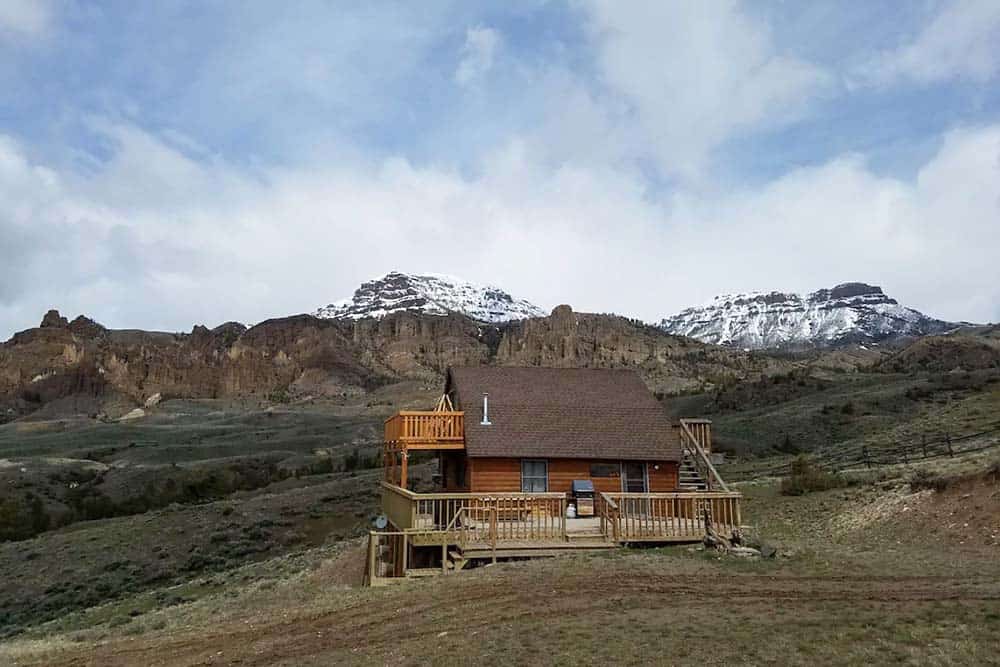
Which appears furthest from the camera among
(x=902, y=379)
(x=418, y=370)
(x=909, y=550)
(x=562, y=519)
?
(x=418, y=370)

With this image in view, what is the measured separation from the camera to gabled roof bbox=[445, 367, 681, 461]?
21.2m

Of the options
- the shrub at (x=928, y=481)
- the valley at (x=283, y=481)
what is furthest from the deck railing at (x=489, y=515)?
the shrub at (x=928, y=481)

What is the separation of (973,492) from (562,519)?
411 inches

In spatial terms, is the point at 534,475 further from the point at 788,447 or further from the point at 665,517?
the point at 788,447

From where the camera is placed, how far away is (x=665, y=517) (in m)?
17.7

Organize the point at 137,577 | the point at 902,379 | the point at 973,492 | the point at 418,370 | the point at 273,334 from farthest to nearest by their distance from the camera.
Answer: the point at 273,334 < the point at 418,370 < the point at 902,379 < the point at 137,577 < the point at 973,492

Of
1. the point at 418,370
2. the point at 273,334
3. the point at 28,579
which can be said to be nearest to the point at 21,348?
the point at 273,334

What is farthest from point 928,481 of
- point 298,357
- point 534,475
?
point 298,357

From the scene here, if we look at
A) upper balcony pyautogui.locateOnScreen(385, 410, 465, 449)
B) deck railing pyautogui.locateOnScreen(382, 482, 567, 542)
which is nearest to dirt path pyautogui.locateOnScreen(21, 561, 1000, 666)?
deck railing pyautogui.locateOnScreen(382, 482, 567, 542)

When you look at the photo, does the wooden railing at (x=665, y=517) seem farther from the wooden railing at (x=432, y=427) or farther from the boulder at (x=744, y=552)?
the wooden railing at (x=432, y=427)

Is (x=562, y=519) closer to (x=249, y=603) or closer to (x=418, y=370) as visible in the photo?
(x=249, y=603)

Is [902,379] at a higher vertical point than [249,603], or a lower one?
higher

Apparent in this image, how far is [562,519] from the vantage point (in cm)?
1725

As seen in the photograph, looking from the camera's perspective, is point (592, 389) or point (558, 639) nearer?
point (558, 639)
